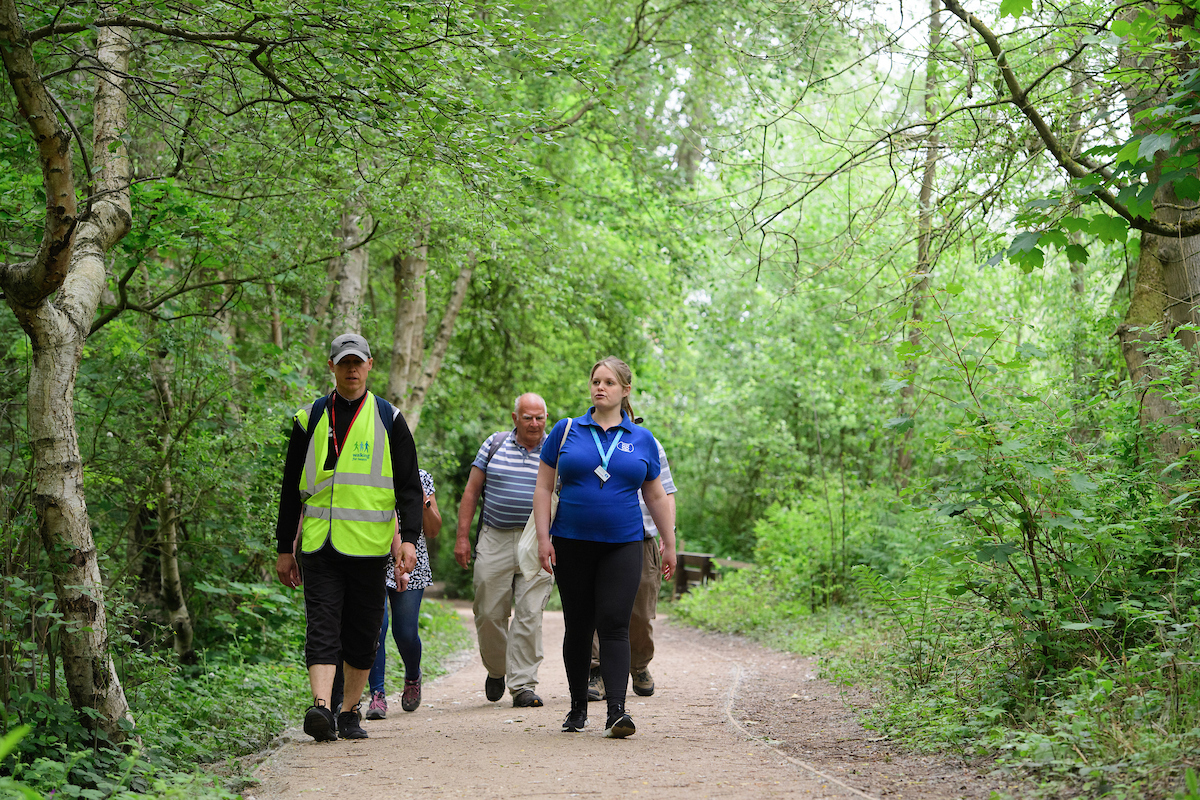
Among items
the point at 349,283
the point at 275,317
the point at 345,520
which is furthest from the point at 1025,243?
the point at 349,283

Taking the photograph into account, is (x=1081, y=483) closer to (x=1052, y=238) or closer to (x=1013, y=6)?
(x=1052, y=238)

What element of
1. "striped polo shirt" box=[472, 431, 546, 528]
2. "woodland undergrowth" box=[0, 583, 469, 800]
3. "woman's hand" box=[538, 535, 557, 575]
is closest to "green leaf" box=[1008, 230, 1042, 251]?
"woman's hand" box=[538, 535, 557, 575]

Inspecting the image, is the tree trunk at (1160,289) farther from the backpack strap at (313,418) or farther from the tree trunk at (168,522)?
the tree trunk at (168,522)

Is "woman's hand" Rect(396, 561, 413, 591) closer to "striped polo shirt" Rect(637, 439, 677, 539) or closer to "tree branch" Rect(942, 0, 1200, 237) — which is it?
"striped polo shirt" Rect(637, 439, 677, 539)

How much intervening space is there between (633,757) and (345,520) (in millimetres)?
2009

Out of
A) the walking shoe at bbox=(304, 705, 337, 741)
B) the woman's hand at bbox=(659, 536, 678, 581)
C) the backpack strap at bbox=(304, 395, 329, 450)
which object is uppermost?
the backpack strap at bbox=(304, 395, 329, 450)

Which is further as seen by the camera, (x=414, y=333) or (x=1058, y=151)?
(x=414, y=333)

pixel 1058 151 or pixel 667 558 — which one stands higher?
pixel 1058 151

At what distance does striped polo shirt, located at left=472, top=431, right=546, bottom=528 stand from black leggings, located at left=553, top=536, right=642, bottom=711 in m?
1.60

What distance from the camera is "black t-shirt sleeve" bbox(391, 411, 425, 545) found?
5.78 meters

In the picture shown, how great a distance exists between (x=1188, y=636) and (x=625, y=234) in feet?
43.3

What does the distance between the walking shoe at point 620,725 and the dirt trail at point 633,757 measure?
0.22 feet

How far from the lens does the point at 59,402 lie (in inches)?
192

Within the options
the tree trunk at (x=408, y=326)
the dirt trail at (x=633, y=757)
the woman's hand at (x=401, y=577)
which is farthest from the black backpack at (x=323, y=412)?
the tree trunk at (x=408, y=326)
